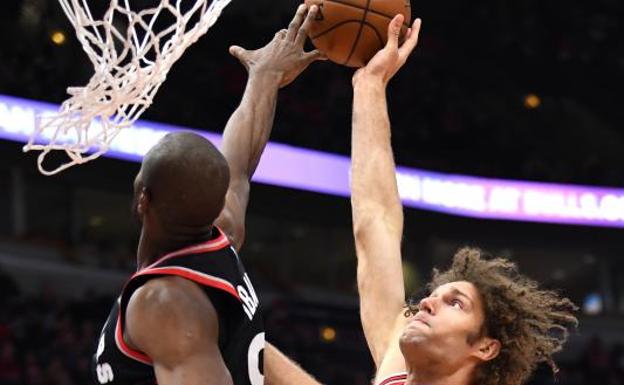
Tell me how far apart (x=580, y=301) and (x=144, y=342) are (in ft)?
41.7

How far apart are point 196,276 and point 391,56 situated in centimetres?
114

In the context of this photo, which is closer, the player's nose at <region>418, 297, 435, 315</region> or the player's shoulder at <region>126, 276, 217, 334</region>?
the player's shoulder at <region>126, 276, 217, 334</region>

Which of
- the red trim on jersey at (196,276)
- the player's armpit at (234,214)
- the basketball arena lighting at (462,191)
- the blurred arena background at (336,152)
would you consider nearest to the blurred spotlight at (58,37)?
the blurred arena background at (336,152)

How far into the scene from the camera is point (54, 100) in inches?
370

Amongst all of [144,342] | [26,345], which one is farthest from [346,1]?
[26,345]

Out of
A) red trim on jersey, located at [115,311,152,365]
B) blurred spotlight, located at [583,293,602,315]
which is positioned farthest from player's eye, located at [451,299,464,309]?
blurred spotlight, located at [583,293,602,315]

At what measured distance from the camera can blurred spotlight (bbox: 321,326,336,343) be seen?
1093cm

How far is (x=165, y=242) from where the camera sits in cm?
242

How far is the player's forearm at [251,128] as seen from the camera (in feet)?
10.1

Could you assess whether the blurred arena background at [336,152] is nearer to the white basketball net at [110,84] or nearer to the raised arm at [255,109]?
the raised arm at [255,109]

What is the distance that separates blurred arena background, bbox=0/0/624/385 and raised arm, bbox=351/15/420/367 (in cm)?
546

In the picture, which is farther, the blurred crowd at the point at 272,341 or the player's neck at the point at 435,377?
the blurred crowd at the point at 272,341

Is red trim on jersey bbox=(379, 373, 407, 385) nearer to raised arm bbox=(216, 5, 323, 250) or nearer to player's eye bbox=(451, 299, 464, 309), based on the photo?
player's eye bbox=(451, 299, 464, 309)

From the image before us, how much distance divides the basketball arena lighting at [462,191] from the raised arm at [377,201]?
645 cm
